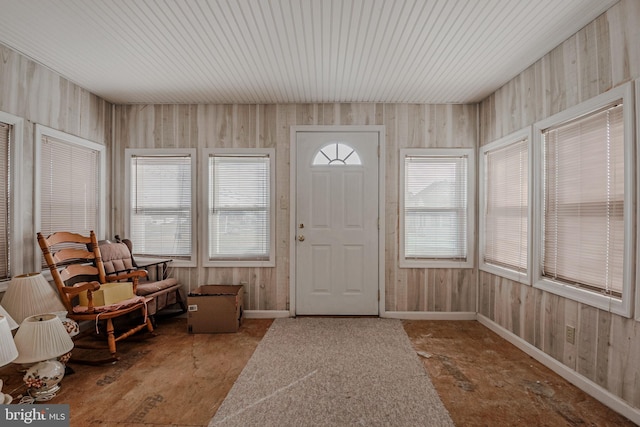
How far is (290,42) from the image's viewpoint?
2.40m

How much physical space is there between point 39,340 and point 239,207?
6.90 feet

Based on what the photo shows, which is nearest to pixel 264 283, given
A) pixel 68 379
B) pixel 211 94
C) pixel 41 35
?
pixel 68 379

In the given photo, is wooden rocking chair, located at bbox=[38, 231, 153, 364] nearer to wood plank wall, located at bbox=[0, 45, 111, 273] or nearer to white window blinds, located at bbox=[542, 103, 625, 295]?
wood plank wall, located at bbox=[0, 45, 111, 273]

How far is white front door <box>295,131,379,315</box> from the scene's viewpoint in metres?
3.65

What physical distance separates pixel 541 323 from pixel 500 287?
622mm

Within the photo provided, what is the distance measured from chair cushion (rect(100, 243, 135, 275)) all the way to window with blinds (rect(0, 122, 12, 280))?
0.71 metres

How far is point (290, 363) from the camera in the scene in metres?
2.51

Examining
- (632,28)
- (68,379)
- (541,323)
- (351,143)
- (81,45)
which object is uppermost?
(81,45)

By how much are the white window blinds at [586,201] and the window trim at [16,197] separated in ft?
14.3

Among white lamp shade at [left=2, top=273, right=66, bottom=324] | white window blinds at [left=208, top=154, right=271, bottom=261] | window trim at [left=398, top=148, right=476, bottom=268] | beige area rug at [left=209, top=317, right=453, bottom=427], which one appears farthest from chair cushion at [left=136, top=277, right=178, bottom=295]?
window trim at [left=398, top=148, right=476, bottom=268]

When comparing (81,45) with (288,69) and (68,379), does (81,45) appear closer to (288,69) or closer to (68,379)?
(288,69)

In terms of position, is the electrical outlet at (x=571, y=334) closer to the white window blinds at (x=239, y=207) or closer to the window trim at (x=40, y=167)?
the white window blinds at (x=239, y=207)

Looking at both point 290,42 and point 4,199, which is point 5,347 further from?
point 290,42

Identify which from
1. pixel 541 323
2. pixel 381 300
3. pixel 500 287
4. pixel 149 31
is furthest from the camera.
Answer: pixel 381 300
